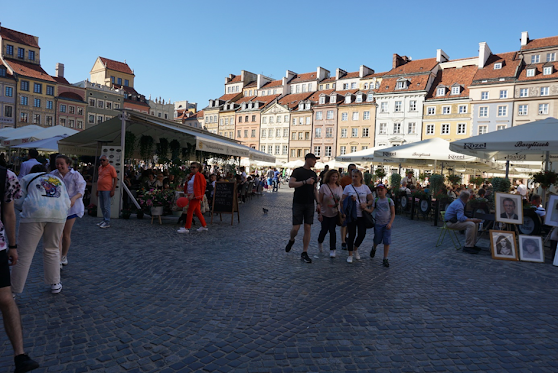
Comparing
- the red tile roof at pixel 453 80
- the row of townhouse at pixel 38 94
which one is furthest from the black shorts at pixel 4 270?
the row of townhouse at pixel 38 94

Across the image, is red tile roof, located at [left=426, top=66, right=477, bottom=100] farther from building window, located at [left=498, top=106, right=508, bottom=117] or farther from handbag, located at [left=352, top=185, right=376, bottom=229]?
handbag, located at [left=352, top=185, right=376, bottom=229]

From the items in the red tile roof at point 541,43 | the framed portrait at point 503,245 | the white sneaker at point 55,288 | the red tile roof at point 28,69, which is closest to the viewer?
the white sneaker at point 55,288

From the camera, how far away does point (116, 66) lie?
269 ft

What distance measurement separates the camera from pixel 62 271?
19.5ft

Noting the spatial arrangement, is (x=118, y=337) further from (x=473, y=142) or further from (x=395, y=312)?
(x=473, y=142)

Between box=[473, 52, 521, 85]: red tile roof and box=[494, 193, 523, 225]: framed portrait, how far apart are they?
45.2m

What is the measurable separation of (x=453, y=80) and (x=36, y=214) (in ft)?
184

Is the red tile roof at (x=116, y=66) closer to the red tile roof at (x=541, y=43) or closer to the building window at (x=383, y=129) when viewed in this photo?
the building window at (x=383, y=129)

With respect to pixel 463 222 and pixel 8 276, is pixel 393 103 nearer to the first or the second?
pixel 463 222

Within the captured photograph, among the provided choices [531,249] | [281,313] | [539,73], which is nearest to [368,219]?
[281,313]

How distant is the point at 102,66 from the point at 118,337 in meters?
86.5

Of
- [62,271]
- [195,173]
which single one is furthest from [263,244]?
[62,271]

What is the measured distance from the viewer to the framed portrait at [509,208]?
9.09 m

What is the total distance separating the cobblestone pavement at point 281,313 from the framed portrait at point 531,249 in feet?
0.91
